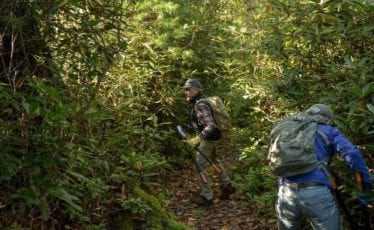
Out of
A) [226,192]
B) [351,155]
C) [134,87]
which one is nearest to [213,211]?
[226,192]

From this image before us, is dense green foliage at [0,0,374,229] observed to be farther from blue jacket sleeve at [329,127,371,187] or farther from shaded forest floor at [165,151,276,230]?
blue jacket sleeve at [329,127,371,187]

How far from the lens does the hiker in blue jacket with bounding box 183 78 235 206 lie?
7.88m

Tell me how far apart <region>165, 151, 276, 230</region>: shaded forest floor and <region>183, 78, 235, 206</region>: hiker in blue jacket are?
181 millimetres

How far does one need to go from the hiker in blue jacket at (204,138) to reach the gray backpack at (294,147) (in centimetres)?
330

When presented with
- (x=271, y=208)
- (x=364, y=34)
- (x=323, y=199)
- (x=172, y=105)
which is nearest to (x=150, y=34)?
(x=172, y=105)

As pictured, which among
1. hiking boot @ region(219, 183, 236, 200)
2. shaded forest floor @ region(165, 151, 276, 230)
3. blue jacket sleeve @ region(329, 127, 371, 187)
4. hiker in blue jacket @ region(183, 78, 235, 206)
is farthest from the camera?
hiking boot @ region(219, 183, 236, 200)

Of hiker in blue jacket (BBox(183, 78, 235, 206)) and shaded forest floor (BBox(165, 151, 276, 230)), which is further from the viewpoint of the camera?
hiker in blue jacket (BBox(183, 78, 235, 206))

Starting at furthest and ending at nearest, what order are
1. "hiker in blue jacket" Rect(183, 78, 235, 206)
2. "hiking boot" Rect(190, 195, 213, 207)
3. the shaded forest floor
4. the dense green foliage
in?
"hiking boot" Rect(190, 195, 213, 207), "hiker in blue jacket" Rect(183, 78, 235, 206), the shaded forest floor, the dense green foliage

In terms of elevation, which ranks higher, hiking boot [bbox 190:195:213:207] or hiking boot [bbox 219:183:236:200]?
hiking boot [bbox 219:183:236:200]

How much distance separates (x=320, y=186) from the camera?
4.32 m

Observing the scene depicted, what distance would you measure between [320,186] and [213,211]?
3.85m

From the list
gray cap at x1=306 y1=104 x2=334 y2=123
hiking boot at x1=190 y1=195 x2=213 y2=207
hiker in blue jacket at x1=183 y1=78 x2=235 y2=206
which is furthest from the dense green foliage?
hiking boot at x1=190 y1=195 x2=213 y2=207

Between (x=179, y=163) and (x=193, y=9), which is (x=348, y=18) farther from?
(x=193, y=9)

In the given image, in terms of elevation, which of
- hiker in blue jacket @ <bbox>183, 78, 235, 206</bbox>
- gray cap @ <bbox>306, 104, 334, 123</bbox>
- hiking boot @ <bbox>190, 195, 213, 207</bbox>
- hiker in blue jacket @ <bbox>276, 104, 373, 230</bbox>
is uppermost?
gray cap @ <bbox>306, 104, 334, 123</bbox>
